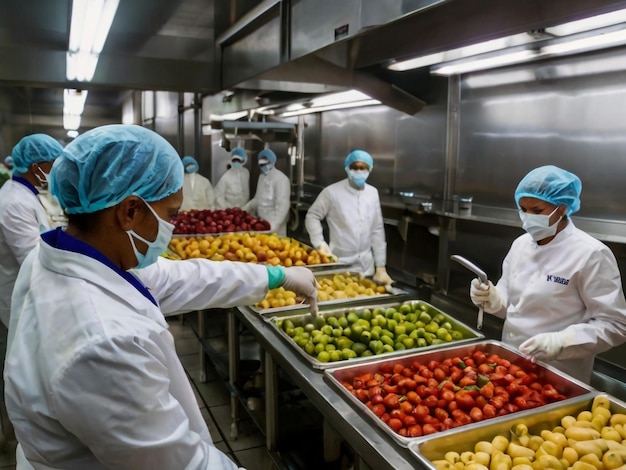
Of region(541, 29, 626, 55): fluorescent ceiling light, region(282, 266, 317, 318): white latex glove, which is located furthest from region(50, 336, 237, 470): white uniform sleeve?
region(541, 29, 626, 55): fluorescent ceiling light

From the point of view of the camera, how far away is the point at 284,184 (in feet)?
19.2

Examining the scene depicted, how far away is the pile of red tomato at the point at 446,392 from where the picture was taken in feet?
5.42

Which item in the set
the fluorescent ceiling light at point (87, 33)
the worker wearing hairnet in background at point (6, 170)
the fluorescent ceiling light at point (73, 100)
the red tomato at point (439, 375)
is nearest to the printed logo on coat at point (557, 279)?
the red tomato at point (439, 375)

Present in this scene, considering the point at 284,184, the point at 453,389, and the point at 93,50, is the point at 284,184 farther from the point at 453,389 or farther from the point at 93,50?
the point at 453,389

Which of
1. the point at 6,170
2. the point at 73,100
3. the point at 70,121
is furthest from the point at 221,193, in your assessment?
the point at 6,170

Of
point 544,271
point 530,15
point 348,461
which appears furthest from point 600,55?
point 348,461

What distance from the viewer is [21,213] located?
305 cm

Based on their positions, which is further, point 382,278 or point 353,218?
point 353,218

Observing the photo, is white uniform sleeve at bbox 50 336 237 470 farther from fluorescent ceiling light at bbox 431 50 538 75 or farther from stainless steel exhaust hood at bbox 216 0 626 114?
fluorescent ceiling light at bbox 431 50 538 75

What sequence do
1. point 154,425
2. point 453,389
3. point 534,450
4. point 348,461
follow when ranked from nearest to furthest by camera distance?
point 154,425 < point 534,450 < point 453,389 < point 348,461

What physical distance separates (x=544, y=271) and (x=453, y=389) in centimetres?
78

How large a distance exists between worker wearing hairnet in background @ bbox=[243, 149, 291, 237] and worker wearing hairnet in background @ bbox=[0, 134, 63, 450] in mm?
2693

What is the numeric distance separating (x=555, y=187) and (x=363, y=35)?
109 cm

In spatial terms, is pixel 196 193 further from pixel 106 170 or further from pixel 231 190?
pixel 106 170
